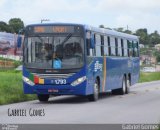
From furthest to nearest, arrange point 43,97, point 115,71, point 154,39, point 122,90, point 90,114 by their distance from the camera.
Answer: point 154,39 < point 122,90 < point 115,71 < point 43,97 < point 90,114

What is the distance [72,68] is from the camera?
22.9m

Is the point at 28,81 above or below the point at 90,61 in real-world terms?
below

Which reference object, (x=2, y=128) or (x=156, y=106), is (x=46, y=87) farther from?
(x=2, y=128)

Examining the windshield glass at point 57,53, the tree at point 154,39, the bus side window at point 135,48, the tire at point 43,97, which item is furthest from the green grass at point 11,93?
the tree at point 154,39

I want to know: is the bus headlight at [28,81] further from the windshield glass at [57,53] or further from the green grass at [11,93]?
the green grass at [11,93]

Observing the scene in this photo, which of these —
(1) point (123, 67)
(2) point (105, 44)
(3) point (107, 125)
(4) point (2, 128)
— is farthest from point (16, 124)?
(1) point (123, 67)

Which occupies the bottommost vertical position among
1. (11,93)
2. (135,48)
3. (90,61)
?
(11,93)

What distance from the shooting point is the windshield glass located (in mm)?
22969

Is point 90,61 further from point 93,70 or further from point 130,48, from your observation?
point 130,48

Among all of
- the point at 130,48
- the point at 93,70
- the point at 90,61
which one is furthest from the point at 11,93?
the point at 130,48

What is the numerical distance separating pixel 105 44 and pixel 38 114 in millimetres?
9031

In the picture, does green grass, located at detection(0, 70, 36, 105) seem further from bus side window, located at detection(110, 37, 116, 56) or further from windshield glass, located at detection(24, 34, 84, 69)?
bus side window, located at detection(110, 37, 116, 56)

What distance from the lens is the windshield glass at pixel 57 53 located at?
22969 mm

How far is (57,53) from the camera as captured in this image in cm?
2308
